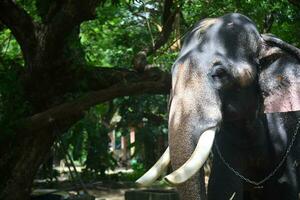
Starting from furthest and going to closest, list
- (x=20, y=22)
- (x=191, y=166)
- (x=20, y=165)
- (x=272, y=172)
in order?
1. (x=20, y=165)
2. (x=20, y=22)
3. (x=272, y=172)
4. (x=191, y=166)

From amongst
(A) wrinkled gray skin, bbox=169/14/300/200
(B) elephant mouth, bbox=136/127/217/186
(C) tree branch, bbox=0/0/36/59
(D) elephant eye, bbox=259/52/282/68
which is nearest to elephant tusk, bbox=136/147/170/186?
(B) elephant mouth, bbox=136/127/217/186

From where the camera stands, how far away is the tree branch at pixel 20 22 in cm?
708

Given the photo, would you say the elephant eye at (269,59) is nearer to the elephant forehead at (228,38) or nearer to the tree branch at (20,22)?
the elephant forehead at (228,38)

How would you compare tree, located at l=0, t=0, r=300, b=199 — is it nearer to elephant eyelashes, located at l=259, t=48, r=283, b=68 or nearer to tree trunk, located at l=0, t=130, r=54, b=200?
tree trunk, located at l=0, t=130, r=54, b=200

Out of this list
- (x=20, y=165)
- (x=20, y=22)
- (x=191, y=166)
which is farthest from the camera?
(x=20, y=165)

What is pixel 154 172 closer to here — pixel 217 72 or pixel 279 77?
pixel 217 72

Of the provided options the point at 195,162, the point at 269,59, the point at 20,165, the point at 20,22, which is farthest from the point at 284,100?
the point at 20,165

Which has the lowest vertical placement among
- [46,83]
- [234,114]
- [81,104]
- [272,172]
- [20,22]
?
[272,172]

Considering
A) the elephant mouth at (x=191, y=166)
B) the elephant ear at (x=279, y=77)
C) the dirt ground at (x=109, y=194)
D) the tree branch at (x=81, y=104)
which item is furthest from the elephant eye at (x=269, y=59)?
the dirt ground at (x=109, y=194)

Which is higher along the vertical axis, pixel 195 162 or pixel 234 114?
pixel 234 114

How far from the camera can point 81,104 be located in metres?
7.14

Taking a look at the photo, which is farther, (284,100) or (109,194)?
(109,194)

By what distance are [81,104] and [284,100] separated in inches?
159

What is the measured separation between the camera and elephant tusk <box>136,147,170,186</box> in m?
3.15
